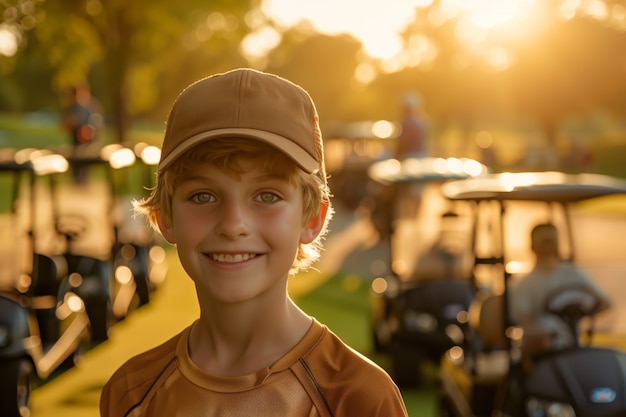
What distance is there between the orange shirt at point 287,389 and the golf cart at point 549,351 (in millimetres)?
2947

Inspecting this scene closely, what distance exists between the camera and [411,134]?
48.3 feet

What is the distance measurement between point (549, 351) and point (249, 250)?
3.31 m

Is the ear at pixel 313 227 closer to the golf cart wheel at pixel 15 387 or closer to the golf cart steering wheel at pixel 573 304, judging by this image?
the golf cart steering wheel at pixel 573 304

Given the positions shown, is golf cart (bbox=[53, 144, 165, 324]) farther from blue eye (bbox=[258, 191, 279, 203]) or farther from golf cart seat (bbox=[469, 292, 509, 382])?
blue eye (bbox=[258, 191, 279, 203])

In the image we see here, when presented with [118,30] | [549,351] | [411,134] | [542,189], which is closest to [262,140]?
[549,351]

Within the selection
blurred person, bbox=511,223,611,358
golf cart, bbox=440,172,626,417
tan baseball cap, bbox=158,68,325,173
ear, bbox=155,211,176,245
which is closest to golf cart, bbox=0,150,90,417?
golf cart, bbox=440,172,626,417

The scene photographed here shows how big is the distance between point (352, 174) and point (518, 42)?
38666 millimetres

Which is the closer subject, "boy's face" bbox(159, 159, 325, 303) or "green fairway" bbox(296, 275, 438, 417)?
"boy's face" bbox(159, 159, 325, 303)

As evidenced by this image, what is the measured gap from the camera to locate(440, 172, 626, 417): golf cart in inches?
191

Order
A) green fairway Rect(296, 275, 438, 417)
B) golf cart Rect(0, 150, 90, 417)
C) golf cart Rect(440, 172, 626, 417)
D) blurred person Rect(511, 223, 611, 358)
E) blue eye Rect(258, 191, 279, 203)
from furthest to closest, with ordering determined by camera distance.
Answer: green fairway Rect(296, 275, 438, 417) < golf cart Rect(0, 150, 90, 417) < blurred person Rect(511, 223, 611, 358) < golf cart Rect(440, 172, 626, 417) < blue eye Rect(258, 191, 279, 203)

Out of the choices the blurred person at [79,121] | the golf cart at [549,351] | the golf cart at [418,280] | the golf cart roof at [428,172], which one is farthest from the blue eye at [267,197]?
the blurred person at [79,121]

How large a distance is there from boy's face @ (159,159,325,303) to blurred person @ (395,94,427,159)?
1263 cm

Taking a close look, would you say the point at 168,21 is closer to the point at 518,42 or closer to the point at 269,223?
the point at 269,223

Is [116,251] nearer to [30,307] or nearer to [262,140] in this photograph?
[30,307]
